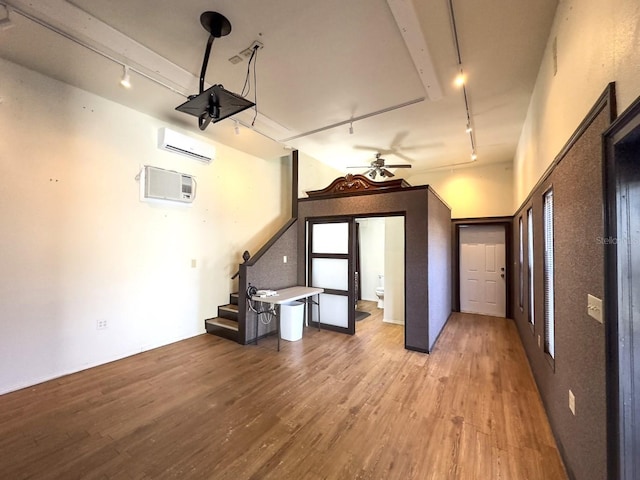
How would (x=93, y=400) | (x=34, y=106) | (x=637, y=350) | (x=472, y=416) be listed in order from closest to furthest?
(x=637, y=350), (x=472, y=416), (x=93, y=400), (x=34, y=106)

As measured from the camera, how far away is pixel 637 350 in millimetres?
1078

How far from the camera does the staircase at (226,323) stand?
425 centimetres

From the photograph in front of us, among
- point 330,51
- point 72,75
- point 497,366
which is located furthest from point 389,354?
point 72,75

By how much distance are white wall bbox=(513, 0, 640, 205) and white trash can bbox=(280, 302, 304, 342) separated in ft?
11.7

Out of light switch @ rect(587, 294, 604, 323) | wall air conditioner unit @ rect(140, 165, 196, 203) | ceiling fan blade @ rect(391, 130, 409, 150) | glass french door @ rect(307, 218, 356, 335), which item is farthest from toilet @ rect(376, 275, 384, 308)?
light switch @ rect(587, 294, 604, 323)

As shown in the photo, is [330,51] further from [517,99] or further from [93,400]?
[93,400]

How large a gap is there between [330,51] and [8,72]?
324 cm

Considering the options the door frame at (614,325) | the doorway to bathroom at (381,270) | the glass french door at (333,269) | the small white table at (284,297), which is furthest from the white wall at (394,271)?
the door frame at (614,325)

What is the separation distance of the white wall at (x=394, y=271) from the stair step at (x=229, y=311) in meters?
2.88

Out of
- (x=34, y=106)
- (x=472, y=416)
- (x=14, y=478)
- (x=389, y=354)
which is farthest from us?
(x=389, y=354)

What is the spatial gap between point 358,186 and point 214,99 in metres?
2.71

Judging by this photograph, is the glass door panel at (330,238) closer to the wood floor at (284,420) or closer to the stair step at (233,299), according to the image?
the stair step at (233,299)

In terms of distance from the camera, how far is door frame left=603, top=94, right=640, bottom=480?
3.55 ft

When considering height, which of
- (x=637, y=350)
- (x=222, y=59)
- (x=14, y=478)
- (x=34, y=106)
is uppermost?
(x=222, y=59)
